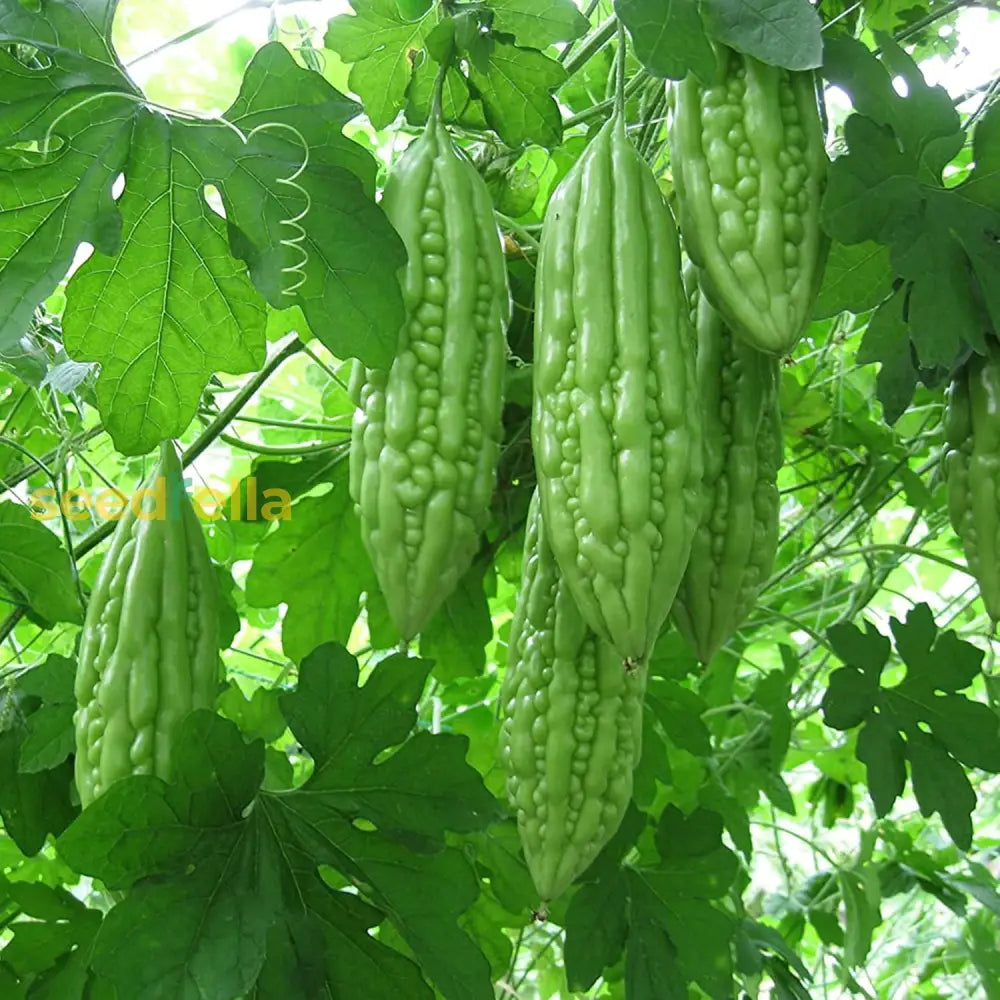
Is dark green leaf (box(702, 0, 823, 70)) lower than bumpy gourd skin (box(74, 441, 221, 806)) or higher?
higher

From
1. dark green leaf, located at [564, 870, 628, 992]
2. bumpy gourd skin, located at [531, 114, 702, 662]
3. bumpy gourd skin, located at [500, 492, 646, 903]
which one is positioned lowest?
dark green leaf, located at [564, 870, 628, 992]

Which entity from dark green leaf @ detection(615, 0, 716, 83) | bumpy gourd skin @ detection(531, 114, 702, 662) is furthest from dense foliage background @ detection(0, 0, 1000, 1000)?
bumpy gourd skin @ detection(531, 114, 702, 662)

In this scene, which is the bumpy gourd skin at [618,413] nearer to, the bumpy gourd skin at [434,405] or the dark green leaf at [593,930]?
the bumpy gourd skin at [434,405]

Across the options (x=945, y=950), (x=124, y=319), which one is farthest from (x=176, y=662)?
(x=945, y=950)

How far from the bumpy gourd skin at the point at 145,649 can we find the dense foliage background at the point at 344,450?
4 cm

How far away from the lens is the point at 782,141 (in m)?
0.88

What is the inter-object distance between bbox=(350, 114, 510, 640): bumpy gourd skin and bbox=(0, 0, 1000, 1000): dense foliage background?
32 millimetres

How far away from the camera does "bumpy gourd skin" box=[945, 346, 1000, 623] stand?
1028 mm

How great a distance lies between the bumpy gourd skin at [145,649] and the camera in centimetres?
97

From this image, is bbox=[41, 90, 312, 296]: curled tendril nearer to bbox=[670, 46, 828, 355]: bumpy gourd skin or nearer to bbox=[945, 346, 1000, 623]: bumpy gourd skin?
bbox=[670, 46, 828, 355]: bumpy gourd skin

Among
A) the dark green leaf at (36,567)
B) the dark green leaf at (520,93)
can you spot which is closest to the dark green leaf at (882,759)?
the dark green leaf at (520,93)

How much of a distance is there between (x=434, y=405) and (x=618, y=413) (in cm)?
14

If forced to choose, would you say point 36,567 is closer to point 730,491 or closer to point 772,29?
point 730,491

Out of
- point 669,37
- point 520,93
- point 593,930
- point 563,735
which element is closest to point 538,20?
point 520,93
